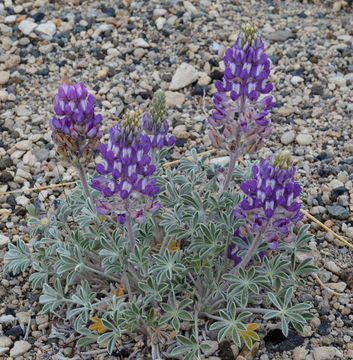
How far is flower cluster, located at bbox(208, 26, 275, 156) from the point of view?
3342 millimetres

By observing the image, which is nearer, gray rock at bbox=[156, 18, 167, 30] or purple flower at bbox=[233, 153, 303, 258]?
purple flower at bbox=[233, 153, 303, 258]

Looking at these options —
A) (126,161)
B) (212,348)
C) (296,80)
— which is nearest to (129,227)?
(126,161)

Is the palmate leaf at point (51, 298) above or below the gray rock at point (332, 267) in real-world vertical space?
above

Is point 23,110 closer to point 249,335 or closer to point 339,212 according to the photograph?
point 339,212

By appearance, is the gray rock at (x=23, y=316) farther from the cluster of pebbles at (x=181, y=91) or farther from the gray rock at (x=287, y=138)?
the gray rock at (x=287, y=138)

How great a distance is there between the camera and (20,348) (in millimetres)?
3820

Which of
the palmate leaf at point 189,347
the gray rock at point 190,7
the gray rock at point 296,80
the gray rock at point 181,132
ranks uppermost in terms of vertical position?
the gray rock at point 190,7

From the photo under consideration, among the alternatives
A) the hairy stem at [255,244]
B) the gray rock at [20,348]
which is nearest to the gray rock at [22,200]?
the gray rock at [20,348]

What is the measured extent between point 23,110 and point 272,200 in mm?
3435

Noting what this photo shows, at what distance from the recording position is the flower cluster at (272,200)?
3.08m

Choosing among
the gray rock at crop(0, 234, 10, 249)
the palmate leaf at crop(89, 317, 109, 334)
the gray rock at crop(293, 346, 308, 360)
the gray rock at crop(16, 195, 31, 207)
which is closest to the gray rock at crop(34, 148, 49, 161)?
the gray rock at crop(16, 195, 31, 207)

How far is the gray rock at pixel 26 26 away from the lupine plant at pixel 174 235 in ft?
10.2

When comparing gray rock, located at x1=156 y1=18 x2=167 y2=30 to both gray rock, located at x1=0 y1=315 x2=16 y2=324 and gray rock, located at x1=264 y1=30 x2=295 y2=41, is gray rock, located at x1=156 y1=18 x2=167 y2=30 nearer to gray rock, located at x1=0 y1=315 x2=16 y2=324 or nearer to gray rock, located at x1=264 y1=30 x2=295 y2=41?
gray rock, located at x1=264 y1=30 x2=295 y2=41

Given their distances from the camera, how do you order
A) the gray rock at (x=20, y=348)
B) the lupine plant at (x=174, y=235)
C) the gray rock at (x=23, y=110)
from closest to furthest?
1. the lupine plant at (x=174, y=235)
2. the gray rock at (x=20, y=348)
3. the gray rock at (x=23, y=110)
